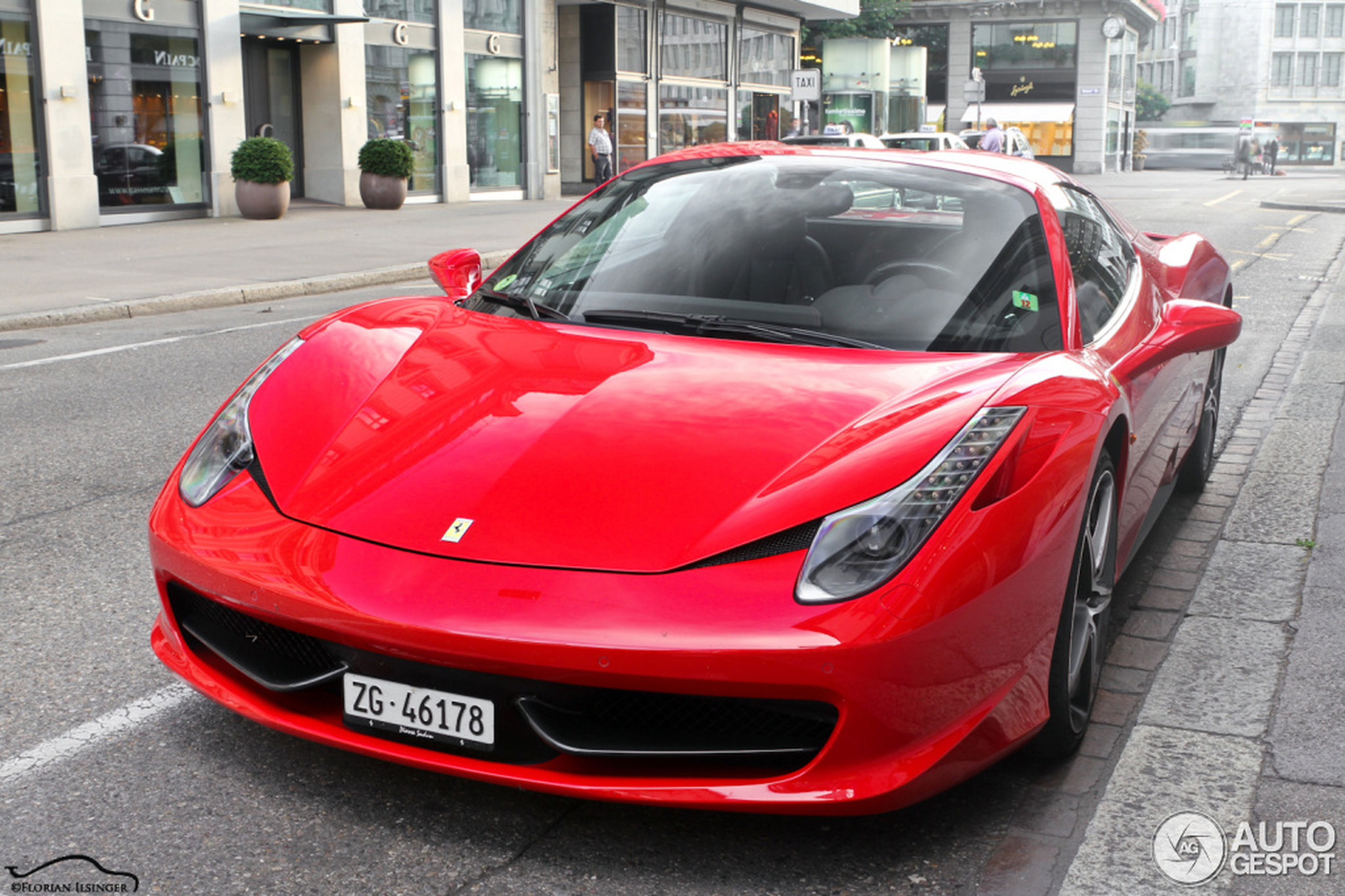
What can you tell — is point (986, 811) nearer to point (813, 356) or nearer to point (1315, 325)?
point (813, 356)

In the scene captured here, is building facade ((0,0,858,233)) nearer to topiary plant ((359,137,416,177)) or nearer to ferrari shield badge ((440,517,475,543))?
topiary plant ((359,137,416,177))

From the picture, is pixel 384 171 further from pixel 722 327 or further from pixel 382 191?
pixel 722 327

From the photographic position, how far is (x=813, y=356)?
3209 millimetres

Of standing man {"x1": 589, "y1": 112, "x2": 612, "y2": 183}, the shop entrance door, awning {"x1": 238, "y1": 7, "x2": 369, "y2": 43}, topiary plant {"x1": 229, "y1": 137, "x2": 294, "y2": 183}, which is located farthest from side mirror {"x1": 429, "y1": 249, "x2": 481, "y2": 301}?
standing man {"x1": 589, "y1": 112, "x2": 612, "y2": 183}

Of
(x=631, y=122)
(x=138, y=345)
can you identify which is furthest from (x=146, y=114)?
(x=631, y=122)

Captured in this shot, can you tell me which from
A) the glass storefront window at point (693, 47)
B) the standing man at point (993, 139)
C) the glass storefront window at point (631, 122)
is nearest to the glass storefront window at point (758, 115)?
the glass storefront window at point (693, 47)

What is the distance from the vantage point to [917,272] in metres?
3.55

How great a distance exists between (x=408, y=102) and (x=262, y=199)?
22.0 ft

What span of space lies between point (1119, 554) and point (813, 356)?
3.29 ft

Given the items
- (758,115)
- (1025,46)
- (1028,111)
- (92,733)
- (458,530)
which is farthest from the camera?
(1025,46)

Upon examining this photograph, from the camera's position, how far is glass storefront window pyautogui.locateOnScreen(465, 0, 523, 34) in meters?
28.3

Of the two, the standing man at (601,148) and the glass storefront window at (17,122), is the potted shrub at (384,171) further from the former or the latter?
the standing man at (601,148)

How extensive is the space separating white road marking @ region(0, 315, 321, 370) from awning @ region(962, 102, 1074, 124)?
59201 mm

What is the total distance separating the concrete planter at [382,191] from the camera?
23672 mm
